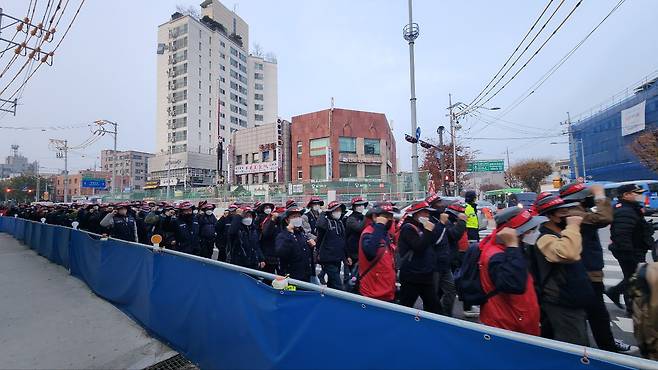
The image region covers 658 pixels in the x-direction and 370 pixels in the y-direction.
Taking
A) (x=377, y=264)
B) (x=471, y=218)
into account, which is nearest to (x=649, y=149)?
(x=471, y=218)

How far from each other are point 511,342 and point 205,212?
8.47m

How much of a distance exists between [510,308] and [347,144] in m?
40.1

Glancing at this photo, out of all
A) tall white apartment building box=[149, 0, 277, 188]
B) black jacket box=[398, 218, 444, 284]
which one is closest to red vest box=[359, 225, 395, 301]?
black jacket box=[398, 218, 444, 284]

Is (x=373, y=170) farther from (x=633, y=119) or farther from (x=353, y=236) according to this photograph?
(x=353, y=236)

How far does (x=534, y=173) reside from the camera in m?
62.0

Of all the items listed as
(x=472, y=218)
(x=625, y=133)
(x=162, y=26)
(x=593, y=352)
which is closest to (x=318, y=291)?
(x=593, y=352)

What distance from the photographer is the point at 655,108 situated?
1575 inches

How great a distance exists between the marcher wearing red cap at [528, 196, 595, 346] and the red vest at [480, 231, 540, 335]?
153 millimetres

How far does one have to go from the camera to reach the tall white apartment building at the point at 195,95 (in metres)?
67.5

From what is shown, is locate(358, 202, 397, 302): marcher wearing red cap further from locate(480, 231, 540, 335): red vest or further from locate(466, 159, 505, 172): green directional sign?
locate(466, 159, 505, 172): green directional sign

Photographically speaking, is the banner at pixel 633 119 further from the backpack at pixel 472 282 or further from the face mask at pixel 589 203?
the backpack at pixel 472 282

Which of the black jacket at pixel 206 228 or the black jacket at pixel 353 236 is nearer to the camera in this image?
the black jacket at pixel 353 236

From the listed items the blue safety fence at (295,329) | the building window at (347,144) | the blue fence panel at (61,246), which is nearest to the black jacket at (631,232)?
the blue safety fence at (295,329)

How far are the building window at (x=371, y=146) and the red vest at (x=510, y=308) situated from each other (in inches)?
1603
